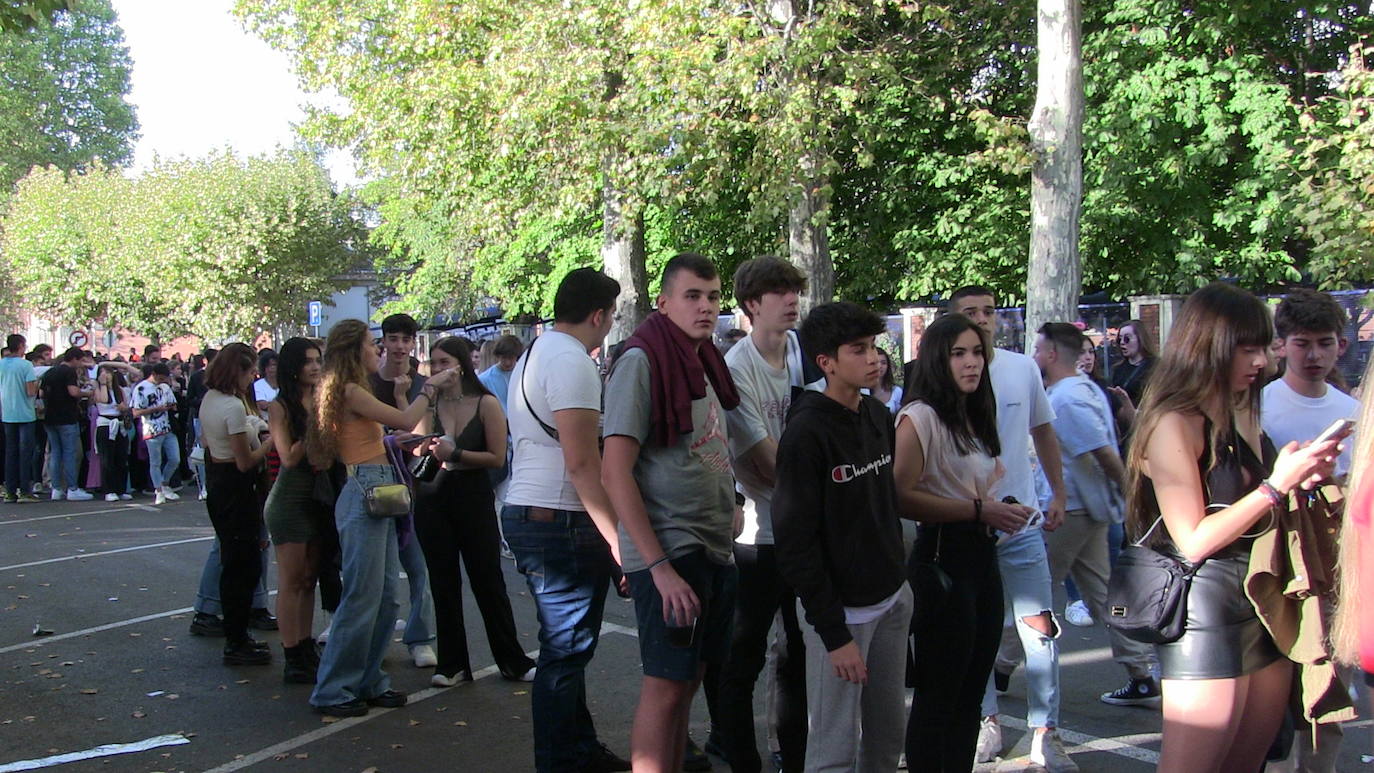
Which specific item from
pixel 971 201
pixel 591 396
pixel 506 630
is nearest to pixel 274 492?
pixel 506 630

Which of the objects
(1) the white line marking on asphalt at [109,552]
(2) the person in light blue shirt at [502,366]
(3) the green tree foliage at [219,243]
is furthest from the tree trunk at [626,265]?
(3) the green tree foliage at [219,243]

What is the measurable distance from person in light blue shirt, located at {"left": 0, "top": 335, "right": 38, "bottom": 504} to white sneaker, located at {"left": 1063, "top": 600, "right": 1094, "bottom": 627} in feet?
44.8

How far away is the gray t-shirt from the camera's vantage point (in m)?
3.78

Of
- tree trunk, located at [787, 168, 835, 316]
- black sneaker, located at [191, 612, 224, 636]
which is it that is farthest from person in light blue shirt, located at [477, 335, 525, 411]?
tree trunk, located at [787, 168, 835, 316]

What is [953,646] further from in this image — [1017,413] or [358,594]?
[358,594]

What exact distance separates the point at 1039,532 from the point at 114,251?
5236 cm

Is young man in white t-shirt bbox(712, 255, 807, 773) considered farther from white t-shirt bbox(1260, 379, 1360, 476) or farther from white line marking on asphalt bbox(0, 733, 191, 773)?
white line marking on asphalt bbox(0, 733, 191, 773)

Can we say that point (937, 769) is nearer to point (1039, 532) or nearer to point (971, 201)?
point (1039, 532)

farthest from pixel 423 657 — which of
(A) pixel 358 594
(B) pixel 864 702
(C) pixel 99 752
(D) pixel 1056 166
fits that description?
(D) pixel 1056 166

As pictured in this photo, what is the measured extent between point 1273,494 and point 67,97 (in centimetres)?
7310

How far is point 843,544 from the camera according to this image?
11.9ft

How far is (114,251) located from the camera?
5047 cm

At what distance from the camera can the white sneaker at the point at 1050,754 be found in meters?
4.75

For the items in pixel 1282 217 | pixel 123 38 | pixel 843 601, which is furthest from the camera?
pixel 123 38
